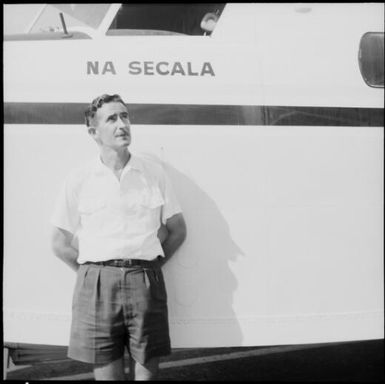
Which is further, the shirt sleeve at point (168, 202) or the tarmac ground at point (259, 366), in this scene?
Answer: the tarmac ground at point (259, 366)

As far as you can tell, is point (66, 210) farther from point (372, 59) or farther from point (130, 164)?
point (372, 59)

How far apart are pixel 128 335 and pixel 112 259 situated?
0.47 m

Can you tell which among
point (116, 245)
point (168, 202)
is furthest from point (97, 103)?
point (116, 245)

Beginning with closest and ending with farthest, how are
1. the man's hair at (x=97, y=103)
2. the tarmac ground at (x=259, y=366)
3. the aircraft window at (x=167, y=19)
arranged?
the man's hair at (x=97, y=103), the aircraft window at (x=167, y=19), the tarmac ground at (x=259, y=366)

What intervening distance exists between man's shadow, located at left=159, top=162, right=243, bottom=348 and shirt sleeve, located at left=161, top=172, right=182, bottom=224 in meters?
0.06

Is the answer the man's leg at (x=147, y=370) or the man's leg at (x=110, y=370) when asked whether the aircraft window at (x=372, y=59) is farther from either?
the man's leg at (x=110, y=370)

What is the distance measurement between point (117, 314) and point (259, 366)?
2.05m

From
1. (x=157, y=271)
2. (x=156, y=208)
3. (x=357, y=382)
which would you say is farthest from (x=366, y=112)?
(x=357, y=382)

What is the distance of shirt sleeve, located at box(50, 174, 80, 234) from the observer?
9.25ft

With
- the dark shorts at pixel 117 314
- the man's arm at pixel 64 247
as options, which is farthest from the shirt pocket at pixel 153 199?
the man's arm at pixel 64 247

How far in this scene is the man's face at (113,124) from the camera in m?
2.78

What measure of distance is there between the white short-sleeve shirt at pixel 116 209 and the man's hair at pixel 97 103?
0.25 m

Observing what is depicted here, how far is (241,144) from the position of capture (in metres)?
2.91

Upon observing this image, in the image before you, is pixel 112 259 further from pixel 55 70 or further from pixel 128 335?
pixel 55 70
